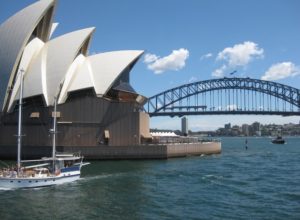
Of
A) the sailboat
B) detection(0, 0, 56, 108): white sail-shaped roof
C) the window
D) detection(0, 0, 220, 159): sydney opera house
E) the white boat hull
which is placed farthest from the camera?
detection(0, 0, 56, 108): white sail-shaped roof

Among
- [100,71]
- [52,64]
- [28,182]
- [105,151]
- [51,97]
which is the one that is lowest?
[28,182]

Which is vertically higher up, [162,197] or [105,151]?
[105,151]

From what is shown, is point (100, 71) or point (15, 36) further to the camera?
point (100, 71)

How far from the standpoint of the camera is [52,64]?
49.1m

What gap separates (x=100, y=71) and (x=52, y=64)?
19.2ft

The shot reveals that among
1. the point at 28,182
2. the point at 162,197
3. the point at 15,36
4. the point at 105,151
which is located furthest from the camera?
the point at 15,36

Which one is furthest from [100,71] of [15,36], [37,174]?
[37,174]

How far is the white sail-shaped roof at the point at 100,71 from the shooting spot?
162 feet

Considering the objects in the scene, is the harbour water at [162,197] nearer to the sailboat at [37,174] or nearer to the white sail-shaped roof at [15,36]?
the sailboat at [37,174]

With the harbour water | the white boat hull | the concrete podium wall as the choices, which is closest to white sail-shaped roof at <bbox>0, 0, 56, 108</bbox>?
the concrete podium wall

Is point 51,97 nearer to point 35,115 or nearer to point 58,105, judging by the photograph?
point 58,105

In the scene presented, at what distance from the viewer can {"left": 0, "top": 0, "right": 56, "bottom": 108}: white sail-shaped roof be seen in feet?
156

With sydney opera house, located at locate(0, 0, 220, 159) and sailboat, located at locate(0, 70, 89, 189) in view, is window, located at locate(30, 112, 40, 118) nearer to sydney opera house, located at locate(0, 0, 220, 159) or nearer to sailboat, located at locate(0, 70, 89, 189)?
sydney opera house, located at locate(0, 0, 220, 159)

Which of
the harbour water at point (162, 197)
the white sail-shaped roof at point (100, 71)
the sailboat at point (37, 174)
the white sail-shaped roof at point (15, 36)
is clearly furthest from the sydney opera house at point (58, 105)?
the sailboat at point (37, 174)
